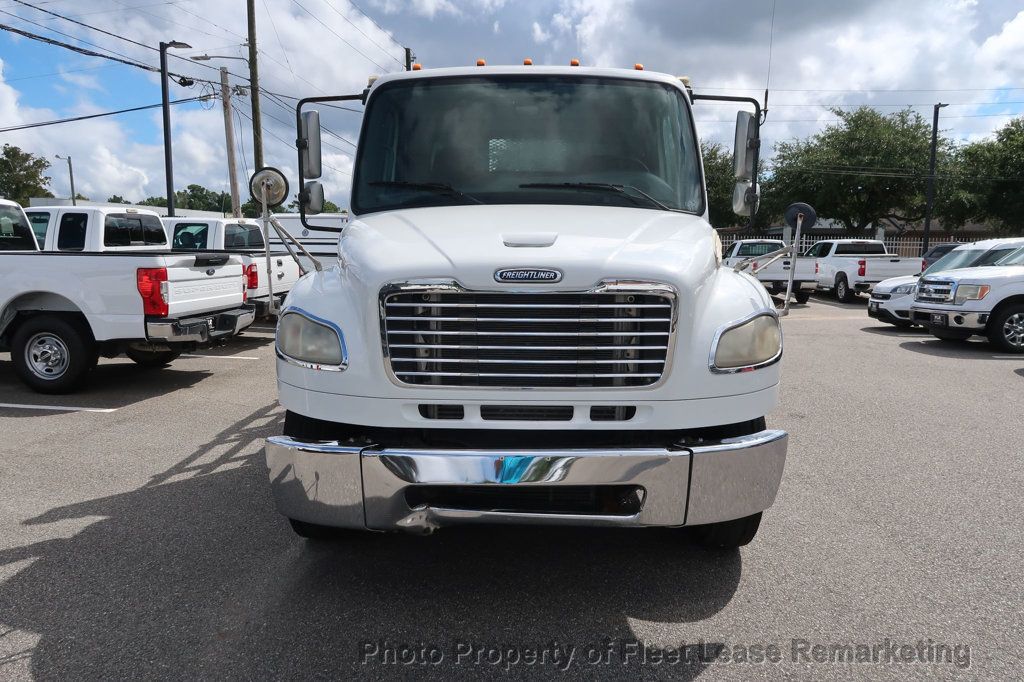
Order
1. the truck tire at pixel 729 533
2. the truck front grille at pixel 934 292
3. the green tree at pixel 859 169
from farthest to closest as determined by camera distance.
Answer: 1. the green tree at pixel 859 169
2. the truck front grille at pixel 934 292
3. the truck tire at pixel 729 533

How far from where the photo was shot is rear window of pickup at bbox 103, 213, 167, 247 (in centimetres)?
1112

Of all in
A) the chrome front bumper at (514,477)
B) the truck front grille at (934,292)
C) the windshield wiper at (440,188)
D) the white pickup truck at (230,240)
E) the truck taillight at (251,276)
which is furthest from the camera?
the truck front grille at (934,292)

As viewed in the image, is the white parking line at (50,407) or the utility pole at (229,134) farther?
the utility pole at (229,134)

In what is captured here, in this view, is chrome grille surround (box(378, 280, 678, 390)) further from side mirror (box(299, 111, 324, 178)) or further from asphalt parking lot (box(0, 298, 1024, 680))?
side mirror (box(299, 111, 324, 178))

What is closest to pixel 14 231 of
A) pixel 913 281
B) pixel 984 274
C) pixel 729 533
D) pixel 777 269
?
pixel 729 533

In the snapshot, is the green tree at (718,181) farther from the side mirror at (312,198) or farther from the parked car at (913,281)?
the side mirror at (312,198)

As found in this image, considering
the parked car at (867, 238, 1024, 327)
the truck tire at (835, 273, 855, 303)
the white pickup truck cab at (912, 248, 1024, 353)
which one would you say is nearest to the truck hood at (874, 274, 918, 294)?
the parked car at (867, 238, 1024, 327)

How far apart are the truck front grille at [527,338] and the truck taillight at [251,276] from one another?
8.00 meters

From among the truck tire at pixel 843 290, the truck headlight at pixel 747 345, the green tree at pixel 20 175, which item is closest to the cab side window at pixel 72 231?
the truck headlight at pixel 747 345

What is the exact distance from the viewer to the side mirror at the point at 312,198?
5036 mm

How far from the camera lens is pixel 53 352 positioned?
7730mm

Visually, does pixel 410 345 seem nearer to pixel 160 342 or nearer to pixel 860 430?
pixel 860 430

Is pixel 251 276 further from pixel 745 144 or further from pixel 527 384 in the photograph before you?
pixel 527 384

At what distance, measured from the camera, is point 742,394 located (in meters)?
3.11
